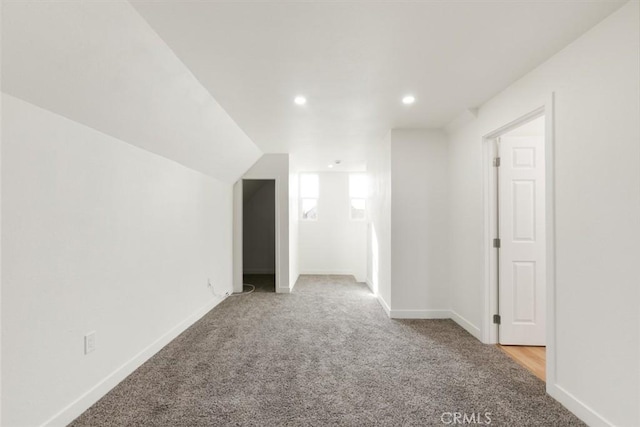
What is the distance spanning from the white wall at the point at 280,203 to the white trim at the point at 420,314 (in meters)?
1.97

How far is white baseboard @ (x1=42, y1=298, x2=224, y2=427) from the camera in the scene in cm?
172

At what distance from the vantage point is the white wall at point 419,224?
12.1 feet

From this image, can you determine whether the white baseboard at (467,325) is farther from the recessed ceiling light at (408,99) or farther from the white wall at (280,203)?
the white wall at (280,203)

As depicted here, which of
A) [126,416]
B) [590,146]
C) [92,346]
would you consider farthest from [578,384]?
[92,346]

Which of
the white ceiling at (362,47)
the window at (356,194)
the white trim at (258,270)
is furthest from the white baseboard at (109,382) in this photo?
the window at (356,194)

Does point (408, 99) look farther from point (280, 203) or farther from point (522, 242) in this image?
point (280, 203)

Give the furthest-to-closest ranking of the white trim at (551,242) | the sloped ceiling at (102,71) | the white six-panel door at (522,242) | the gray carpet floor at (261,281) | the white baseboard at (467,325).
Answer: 1. the gray carpet floor at (261,281)
2. the white baseboard at (467,325)
3. the white six-panel door at (522,242)
4. the white trim at (551,242)
5. the sloped ceiling at (102,71)

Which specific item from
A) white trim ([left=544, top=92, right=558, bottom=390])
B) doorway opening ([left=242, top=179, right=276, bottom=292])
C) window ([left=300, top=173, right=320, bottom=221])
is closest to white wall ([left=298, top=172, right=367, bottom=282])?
→ window ([left=300, top=173, right=320, bottom=221])

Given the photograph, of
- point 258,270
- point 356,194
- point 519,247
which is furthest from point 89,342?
point 356,194

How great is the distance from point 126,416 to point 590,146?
10.7 feet

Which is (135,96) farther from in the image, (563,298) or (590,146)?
(563,298)

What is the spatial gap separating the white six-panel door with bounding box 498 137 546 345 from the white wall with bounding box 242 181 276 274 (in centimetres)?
509

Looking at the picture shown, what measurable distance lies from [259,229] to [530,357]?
18.5ft

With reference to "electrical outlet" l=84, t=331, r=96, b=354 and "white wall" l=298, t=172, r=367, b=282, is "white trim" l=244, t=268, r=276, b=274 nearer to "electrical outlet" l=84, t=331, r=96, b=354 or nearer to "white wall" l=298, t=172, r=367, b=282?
"white wall" l=298, t=172, r=367, b=282
